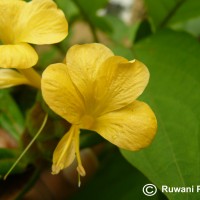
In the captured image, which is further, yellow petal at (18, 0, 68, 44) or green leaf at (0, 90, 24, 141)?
green leaf at (0, 90, 24, 141)

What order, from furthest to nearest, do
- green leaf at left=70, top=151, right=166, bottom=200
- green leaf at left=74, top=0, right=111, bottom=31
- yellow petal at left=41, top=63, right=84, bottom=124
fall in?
green leaf at left=74, top=0, right=111, bottom=31
green leaf at left=70, top=151, right=166, bottom=200
yellow petal at left=41, top=63, right=84, bottom=124

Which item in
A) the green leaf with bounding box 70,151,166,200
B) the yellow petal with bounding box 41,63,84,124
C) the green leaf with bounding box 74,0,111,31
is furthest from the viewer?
the green leaf with bounding box 74,0,111,31

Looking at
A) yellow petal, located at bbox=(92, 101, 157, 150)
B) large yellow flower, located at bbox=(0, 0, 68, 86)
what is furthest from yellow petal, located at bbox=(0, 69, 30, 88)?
yellow petal, located at bbox=(92, 101, 157, 150)

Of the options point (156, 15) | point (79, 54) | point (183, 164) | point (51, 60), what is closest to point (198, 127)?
point (183, 164)

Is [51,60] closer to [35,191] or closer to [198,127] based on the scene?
[35,191]

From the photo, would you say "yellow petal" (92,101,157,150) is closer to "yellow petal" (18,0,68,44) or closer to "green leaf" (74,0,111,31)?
"yellow petal" (18,0,68,44)

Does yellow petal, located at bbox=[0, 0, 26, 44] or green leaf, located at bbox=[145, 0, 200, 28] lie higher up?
yellow petal, located at bbox=[0, 0, 26, 44]

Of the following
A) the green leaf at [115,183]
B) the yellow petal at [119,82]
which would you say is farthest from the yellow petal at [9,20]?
the green leaf at [115,183]

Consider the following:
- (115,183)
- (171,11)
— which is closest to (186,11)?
(171,11)
